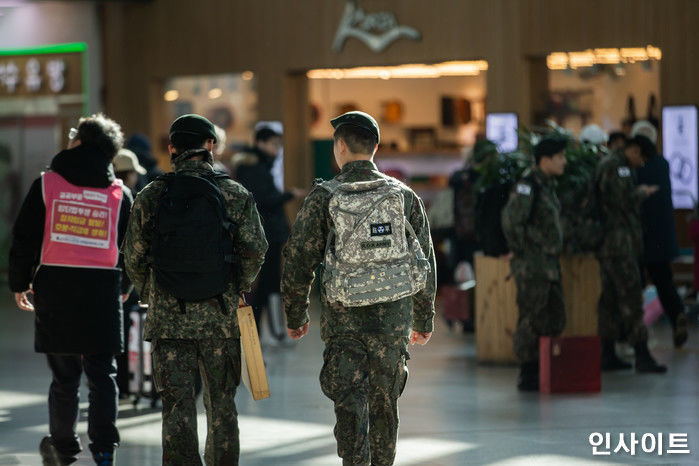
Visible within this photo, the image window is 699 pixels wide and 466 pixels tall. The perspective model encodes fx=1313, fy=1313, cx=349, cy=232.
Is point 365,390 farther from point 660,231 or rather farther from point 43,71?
point 43,71

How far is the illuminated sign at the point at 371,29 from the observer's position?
16.5 meters

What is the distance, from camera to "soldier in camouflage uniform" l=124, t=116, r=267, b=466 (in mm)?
5660

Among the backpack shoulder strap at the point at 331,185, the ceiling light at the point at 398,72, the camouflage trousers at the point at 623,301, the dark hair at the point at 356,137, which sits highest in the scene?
the ceiling light at the point at 398,72

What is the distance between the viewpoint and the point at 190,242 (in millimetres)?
5656

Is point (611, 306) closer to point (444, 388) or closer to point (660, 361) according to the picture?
point (660, 361)

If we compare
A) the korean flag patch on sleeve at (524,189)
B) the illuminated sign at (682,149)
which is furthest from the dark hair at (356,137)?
the illuminated sign at (682,149)

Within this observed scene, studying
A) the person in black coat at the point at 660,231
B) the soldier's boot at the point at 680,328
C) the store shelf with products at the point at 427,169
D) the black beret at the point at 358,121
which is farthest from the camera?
the store shelf with products at the point at 427,169

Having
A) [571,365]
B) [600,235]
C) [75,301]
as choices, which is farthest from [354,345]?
[600,235]

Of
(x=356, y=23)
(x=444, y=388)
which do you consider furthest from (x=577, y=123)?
(x=444, y=388)

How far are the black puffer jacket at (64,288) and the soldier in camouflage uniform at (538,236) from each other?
345 cm

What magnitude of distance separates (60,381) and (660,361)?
19.2 feet

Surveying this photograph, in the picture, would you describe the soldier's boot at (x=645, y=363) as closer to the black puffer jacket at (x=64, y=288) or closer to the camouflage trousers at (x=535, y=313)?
the camouflage trousers at (x=535, y=313)

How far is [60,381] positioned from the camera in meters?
6.59

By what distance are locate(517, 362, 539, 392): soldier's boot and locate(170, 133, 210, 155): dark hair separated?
4161 millimetres
